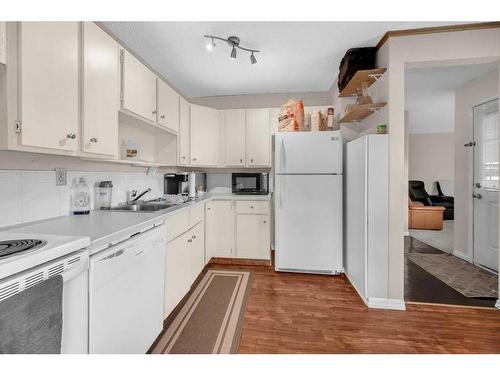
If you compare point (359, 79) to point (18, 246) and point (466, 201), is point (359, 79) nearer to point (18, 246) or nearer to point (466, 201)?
point (466, 201)

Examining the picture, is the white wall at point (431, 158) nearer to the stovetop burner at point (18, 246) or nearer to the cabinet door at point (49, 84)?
the cabinet door at point (49, 84)

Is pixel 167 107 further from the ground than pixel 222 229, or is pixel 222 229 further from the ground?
pixel 167 107

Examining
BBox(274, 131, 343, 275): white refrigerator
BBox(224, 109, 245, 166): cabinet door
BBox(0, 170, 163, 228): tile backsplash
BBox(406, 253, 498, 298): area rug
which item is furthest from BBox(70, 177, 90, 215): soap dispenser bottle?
BBox(406, 253, 498, 298): area rug

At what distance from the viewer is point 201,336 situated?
1.75 m

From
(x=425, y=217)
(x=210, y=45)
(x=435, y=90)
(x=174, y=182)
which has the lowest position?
(x=425, y=217)

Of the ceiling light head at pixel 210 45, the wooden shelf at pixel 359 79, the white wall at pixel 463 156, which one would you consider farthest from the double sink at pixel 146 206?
the white wall at pixel 463 156

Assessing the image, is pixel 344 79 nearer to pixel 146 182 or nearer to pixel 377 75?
pixel 377 75

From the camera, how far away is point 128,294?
1318 mm

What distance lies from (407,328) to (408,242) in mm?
2868

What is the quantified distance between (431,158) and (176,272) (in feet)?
26.3

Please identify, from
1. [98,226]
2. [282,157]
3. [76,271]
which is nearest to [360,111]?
[282,157]

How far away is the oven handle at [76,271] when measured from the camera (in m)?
0.94

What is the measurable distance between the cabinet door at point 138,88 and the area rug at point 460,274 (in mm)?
3475

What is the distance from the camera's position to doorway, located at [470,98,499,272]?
2918mm
